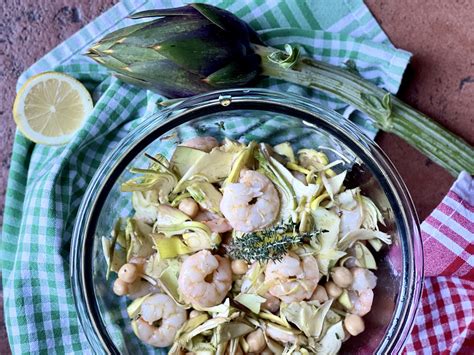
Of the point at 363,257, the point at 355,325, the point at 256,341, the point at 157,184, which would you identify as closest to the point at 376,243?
the point at 363,257

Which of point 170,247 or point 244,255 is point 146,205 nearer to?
point 170,247

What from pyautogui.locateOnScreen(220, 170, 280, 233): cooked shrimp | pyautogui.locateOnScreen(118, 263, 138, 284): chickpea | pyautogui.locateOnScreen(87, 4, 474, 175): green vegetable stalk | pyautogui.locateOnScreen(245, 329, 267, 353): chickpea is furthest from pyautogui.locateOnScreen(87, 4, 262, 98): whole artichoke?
pyautogui.locateOnScreen(245, 329, 267, 353): chickpea

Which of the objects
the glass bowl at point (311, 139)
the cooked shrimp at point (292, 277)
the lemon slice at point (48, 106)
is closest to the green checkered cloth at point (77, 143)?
the lemon slice at point (48, 106)

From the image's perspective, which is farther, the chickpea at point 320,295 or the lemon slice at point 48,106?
the lemon slice at point 48,106

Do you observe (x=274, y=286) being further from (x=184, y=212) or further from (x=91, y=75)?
(x=91, y=75)

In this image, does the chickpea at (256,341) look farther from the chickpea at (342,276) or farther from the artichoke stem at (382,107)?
the artichoke stem at (382,107)

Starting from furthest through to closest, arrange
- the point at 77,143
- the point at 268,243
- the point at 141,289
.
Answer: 1. the point at 77,143
2. the point at 141,289
3. the point at 268,243
